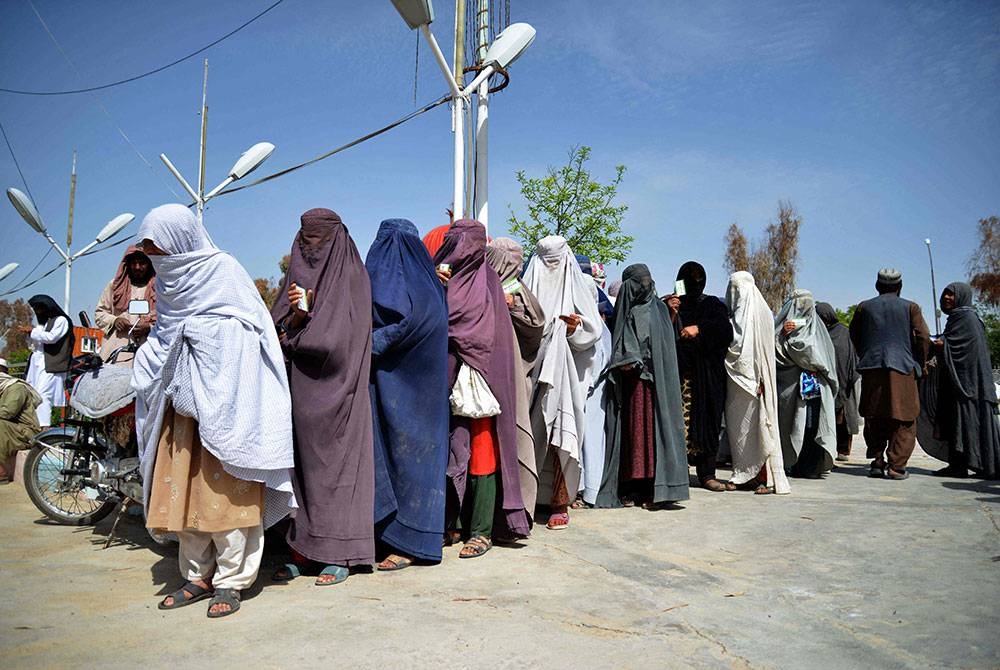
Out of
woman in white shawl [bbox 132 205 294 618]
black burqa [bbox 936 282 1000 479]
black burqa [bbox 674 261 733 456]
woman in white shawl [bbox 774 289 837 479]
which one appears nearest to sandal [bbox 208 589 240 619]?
woman in white shawl [bbox 132 205 294 618]

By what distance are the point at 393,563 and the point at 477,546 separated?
1.75 ft

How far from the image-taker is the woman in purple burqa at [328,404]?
3.69 m

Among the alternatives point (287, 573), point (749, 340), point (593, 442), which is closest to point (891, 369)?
point (749, 340)

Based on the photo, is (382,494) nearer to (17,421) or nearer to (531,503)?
(531,503)

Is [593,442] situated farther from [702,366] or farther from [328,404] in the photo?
[328,404]

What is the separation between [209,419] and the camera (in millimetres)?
3217

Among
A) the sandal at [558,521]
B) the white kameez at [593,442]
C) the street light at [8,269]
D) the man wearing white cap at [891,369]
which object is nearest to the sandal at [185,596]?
the sandal at [558,521]

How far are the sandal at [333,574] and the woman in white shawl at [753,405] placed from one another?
12.8 ft

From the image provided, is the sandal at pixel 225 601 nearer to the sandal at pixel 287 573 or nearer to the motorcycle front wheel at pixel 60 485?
the sandal at pixel 287 573

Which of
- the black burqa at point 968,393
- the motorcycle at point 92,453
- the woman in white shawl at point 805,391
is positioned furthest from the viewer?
the black burqa at point 968,393

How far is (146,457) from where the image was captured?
341 cm

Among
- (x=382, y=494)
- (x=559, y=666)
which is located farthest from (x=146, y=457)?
(x=559, y=666)

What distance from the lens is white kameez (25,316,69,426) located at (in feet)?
23.6

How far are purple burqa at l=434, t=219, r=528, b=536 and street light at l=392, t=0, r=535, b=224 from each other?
3206 millimetres
